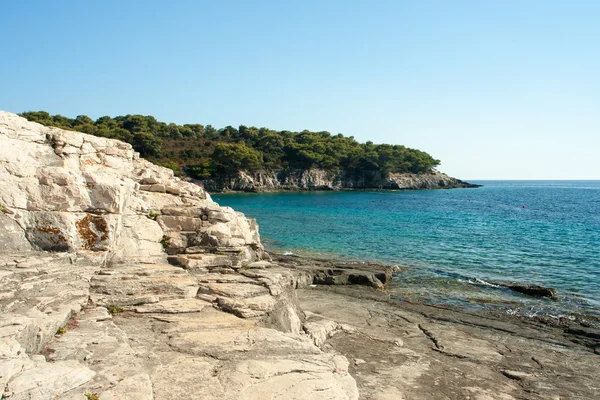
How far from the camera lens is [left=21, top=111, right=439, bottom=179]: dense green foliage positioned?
10331cm

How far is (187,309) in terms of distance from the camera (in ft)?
32.2

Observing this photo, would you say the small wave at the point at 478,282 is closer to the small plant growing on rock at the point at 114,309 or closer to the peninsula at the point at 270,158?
the small plant growing on rock at the point at 114,309

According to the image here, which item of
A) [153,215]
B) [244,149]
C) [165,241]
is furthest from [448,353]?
[244,149]

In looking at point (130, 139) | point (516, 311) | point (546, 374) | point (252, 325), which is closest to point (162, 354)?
point (252, 325)

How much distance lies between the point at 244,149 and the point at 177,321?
4023 inches

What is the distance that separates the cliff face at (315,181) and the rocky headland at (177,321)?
9171cm

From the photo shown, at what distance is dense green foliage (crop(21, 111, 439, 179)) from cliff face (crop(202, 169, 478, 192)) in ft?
6.95

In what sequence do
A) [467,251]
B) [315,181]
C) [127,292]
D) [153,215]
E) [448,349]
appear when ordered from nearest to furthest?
1. [127,292]
2. [448,349]
3. [153,215]
4. [467,251]
5. [315,181]

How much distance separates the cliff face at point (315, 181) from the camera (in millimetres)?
108463

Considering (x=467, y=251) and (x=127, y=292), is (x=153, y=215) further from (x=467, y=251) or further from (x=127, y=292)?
(x=467, y=251)

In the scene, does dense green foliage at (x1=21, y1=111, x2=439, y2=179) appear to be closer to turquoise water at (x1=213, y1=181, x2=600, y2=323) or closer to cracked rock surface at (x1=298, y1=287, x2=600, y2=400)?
turquoise water at (x1=213, y1=181, x2=600, y2=323)

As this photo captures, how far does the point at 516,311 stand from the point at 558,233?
30.7 meters

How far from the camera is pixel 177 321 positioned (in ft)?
30.1

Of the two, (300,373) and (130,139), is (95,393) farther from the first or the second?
(130,139)
